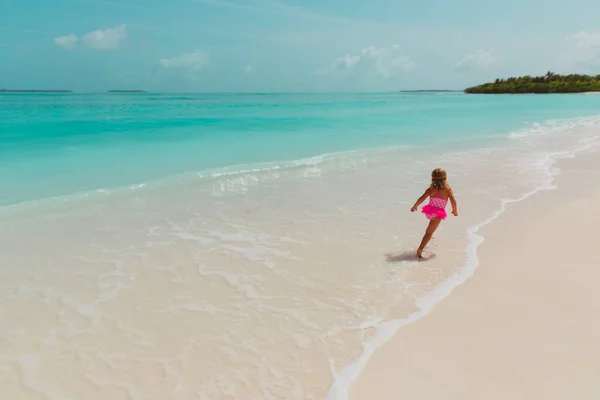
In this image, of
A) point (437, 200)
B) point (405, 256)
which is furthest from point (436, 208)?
point (405, 256)

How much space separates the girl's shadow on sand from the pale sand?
0.73m

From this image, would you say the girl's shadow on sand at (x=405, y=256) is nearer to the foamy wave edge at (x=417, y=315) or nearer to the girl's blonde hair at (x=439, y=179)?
the foamy wave edge at (x=417, y=315)

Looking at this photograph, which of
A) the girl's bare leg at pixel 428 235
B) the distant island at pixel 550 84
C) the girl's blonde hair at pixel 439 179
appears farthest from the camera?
the distant island at pixel 550 84

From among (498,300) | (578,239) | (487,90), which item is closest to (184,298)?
(498,300)

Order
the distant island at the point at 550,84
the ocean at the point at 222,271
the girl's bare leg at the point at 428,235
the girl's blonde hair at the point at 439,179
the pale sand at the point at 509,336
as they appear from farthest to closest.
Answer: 1. the distant island at the point at 550,84
2. the girl's bare leg at the point at 428,235
3. the girl's blonde hair at the point at 439,179
4. the ocean at the point at 222,271
5. the pale sand at the point at 509,336

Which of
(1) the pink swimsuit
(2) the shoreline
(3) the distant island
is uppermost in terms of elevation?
(3) the distant island

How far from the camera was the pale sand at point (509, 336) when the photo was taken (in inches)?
136

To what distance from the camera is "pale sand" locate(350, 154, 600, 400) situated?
3451 mm

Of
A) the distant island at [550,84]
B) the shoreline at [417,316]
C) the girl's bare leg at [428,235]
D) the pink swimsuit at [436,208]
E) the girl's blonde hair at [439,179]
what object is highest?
the distant island at [550,84]

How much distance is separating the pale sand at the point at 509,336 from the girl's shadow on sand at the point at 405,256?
2.39 feet

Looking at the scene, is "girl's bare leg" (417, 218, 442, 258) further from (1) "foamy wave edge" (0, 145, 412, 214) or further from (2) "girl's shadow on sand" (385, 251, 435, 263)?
(1) "foamy wave edge" (0, 145, 412, 214)

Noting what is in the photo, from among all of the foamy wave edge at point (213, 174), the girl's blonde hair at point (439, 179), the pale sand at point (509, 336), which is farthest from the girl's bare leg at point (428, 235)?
the foamy wave edge at point (213, 174)

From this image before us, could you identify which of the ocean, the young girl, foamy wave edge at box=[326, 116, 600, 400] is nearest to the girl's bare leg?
the young girl

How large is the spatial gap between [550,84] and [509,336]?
126 meters
